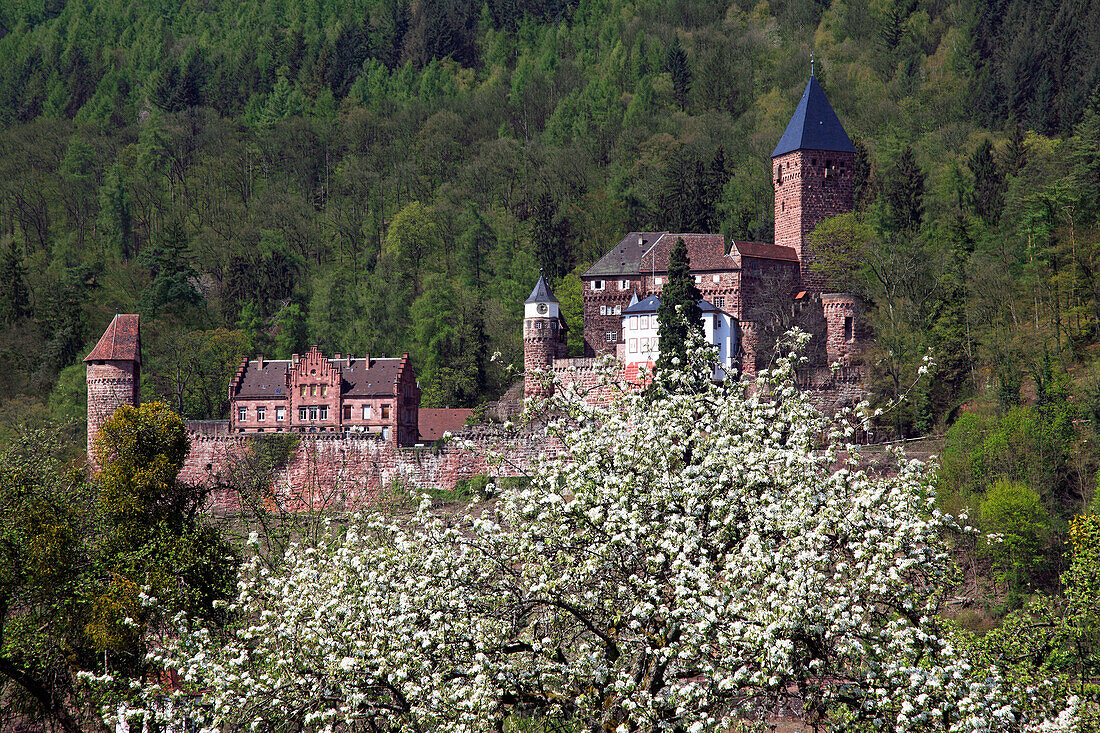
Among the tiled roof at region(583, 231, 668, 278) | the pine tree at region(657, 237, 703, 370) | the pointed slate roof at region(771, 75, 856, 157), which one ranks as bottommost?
the pine tree at region(657, 237, 703, 370)

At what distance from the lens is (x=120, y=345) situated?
47.2 metres

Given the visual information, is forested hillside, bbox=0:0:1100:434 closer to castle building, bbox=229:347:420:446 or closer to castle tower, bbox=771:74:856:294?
castle tower, bbox=771:74:856:294

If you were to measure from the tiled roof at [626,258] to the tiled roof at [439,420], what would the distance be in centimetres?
922

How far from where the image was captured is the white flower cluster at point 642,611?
38.6 feet

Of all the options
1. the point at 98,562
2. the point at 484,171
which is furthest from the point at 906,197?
the point at 98,562

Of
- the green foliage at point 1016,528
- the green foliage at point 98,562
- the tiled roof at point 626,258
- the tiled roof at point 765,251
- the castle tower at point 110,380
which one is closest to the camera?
the green foliage at point 98,562

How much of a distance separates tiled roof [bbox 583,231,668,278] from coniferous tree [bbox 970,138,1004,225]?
1615 centimetres

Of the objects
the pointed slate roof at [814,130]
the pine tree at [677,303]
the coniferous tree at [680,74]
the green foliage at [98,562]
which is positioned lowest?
the green foliage at [98,562]

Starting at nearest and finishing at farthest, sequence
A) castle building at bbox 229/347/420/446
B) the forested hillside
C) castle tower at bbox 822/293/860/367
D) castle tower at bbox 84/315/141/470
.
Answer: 1. castle tower at bbox 84/315/141/470
2. the forested hillside
3. castle building at bbox 229/347/420/446
4. castle tower at bbox 822/293/860/367

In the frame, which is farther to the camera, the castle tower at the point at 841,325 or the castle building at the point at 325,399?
the castle tower at the point at 841,325

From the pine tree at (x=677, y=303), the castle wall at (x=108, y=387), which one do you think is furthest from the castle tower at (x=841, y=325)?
the castle wall at (x=108, y=387)

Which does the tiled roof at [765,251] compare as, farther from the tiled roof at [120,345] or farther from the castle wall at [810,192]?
the tiled roof at [120,345]

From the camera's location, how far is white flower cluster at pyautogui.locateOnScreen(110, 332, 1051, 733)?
11.8m

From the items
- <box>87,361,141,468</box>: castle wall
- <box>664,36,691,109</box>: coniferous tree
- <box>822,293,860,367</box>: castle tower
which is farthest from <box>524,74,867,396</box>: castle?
<box>664,36,691,109</box>: coniferous tree
